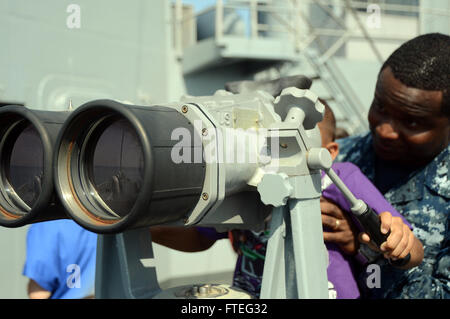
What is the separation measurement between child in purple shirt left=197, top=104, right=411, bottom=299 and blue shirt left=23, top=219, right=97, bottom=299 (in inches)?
29.4

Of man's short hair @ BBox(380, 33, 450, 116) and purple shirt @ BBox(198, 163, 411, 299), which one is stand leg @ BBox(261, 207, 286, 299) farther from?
man's short hair @ BBox(380, 33, 450, 116)

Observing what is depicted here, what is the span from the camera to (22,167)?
0.94 m

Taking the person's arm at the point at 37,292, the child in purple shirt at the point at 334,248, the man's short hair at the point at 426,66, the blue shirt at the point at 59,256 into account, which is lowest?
the person's arm at the point at 37,292

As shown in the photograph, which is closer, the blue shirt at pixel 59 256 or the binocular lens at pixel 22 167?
the binocular lens at pixel 22 167

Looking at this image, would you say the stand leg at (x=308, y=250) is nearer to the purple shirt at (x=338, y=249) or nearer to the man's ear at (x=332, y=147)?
the purple shirt at (x=338, y=249)

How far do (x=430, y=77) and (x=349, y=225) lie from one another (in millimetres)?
506

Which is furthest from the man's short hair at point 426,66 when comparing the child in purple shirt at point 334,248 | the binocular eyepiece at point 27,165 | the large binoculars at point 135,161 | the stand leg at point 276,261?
the binocular eyepiece at point 27,165

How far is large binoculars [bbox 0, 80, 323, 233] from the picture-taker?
776 mm

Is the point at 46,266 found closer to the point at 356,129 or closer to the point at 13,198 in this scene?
the point at 13,198

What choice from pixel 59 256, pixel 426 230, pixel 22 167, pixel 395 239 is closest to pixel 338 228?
pixel 395 239

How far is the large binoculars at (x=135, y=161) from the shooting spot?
0.78m

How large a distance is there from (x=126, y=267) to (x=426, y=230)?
911 mm

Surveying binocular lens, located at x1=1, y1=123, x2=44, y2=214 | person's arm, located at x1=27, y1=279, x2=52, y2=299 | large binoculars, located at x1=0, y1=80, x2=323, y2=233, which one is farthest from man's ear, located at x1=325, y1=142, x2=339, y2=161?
person's arm, located at x1=27, y1=279, x2=52, y2=299

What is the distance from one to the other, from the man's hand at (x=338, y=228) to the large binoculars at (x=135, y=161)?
1.16 ft
